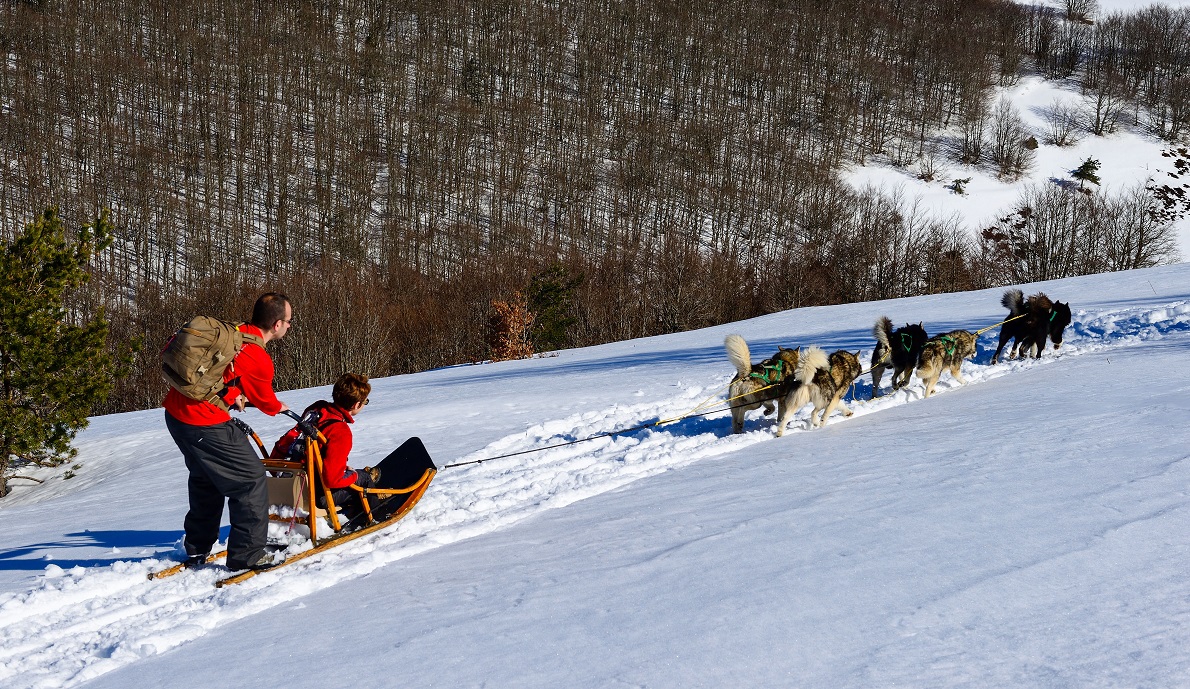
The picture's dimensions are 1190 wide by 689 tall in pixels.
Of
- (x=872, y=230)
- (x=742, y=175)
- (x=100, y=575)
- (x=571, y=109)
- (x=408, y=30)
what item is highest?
(x=408, y=30)

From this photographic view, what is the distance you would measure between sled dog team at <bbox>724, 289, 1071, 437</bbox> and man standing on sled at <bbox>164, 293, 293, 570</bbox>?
4501 mm

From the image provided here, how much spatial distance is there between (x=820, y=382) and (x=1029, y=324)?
196 inches

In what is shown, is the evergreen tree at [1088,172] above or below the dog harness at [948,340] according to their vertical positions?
above

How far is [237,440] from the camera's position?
4387 mm

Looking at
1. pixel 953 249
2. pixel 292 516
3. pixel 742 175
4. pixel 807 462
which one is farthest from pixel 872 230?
pixel 292 516

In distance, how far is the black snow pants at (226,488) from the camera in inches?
170

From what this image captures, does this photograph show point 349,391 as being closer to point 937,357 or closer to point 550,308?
point 937,357

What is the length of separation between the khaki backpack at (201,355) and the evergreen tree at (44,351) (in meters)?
7.75

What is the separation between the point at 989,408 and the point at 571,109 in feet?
205

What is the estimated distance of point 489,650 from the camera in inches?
128

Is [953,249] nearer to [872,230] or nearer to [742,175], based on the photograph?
[872,230]

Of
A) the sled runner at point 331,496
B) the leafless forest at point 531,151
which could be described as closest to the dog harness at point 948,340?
the sled runner at point 331,496

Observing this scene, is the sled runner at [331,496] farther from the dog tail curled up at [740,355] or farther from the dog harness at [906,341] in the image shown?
the dog harness at [906,341]

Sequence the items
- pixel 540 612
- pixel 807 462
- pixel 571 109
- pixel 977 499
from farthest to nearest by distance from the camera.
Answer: pixel 571 109, pixel 807 462, pixel 977 499, pixel 540 612
